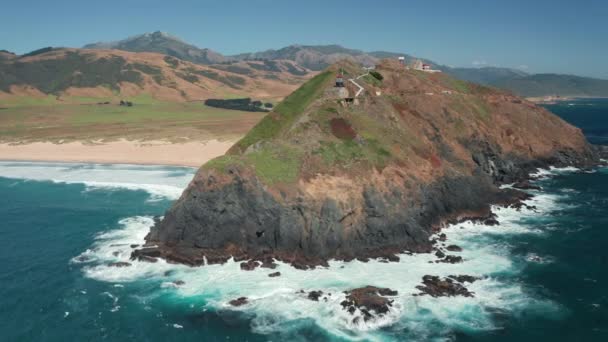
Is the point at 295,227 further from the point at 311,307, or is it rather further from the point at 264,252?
the point at 311,307

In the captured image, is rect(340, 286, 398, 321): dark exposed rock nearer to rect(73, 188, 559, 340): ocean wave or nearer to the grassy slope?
rect(73, 188, 559, 340): ocean wave

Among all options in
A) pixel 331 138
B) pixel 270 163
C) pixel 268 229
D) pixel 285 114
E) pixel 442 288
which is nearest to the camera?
pixel 442 288

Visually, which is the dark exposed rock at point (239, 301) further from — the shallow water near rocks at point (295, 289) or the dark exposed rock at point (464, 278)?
the dark exposed rock at point (464, 278)

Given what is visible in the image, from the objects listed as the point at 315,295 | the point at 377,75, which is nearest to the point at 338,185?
the point at 315,295

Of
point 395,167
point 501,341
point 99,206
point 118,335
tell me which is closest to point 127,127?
point 99,206

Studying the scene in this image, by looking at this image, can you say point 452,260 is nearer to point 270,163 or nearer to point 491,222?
point 491,222

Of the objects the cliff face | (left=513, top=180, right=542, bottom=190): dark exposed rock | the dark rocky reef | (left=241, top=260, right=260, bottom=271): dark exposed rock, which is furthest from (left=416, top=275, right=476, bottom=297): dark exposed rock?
(left=513, top=180, right=542, bottom=190): dark exposed rock
